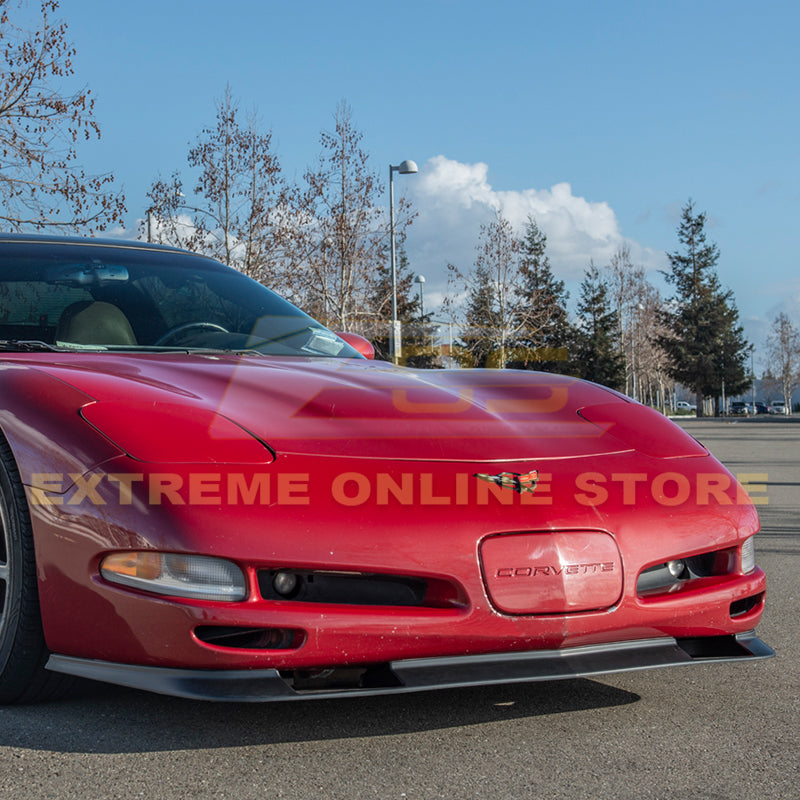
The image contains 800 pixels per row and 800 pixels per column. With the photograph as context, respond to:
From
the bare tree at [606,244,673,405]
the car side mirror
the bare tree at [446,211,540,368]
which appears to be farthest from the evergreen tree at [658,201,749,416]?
the car side mirror

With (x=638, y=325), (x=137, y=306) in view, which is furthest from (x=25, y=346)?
(x=638, y=325)

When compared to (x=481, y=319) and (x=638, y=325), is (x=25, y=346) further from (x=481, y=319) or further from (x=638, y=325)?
(x=638, y=325)

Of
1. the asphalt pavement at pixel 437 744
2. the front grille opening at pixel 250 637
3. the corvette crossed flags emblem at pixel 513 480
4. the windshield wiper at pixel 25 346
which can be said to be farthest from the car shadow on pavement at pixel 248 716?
the windshield wiper at pixel 25 346

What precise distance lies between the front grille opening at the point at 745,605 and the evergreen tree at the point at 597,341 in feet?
188

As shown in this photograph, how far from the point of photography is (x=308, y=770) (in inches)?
79.0

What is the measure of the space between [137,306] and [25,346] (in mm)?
521

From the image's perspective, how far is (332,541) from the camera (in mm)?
2150

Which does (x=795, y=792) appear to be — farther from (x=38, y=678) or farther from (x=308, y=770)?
(x=38, y=678)

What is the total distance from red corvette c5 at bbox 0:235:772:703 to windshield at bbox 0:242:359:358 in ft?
1.52

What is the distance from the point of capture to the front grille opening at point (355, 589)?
2158 mm

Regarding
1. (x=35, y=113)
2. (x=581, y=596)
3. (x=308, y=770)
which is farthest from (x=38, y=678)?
(x=35, y=113)

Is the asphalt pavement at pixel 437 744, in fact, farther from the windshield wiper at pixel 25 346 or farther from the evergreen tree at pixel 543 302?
the evergreen tree at pixel 543 302

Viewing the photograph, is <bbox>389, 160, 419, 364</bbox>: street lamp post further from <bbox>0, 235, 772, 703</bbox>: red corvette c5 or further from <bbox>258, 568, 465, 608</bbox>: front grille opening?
<bbox>258, 568, 465, 608</bbox>: front grille opening

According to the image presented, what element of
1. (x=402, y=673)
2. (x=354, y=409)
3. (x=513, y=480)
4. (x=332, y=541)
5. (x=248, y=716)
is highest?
(x=354, y=409)
